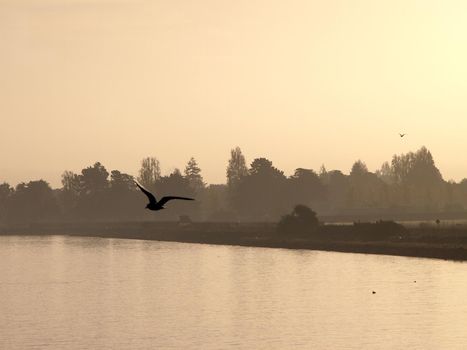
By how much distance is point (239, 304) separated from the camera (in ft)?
253

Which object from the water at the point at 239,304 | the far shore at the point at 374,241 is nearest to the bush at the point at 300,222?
the far shore at the point at 374,241

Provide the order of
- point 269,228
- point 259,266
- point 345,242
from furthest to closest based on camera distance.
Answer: point 269,228, point 345,242, point 259,266

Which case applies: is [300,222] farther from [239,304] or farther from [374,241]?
[239,304]

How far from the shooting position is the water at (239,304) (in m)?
60.3

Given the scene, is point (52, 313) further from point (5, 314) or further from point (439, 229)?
point (439, 229)

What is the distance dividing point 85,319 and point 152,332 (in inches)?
380

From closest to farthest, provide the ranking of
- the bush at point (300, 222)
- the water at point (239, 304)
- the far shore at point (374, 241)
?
the water at point (239, 304) < the far shore at point (374, 241) < the bush at point (300, 222)

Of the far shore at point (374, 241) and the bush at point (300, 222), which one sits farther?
the bush at point (300, 222)

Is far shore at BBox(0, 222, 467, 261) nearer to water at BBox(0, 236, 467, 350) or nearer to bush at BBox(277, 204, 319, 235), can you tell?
bush at BBox(277, 204, 319, 235)

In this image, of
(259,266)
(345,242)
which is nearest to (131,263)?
(259,266)

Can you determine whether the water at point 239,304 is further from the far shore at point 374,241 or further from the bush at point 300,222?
the bush at point 300,222

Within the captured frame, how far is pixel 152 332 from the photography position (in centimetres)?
6384

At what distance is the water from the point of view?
60.3 metres

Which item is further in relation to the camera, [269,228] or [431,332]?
[269,228]
